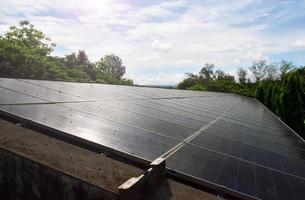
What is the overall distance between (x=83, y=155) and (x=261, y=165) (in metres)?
2.86

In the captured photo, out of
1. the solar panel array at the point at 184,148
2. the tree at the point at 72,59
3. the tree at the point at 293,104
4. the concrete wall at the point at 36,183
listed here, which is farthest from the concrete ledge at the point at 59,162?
the tree at the point at 72,59

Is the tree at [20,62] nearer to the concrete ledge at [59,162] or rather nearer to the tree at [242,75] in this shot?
the concrete ledge at [59,162]

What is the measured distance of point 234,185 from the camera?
A: 3.67m

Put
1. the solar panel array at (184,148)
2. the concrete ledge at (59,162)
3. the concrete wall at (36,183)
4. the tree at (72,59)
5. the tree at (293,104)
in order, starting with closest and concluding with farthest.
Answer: the concrete wall at (36,183) → the concrete ledge at (59,162) → the solar panel array at (184,148) → the tree at (293,104) → the tree at (72,59)

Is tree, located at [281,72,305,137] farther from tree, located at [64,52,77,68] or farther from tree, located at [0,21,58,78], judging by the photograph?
tree, located at [64,52,77,68]

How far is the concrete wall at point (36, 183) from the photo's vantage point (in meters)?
3.06

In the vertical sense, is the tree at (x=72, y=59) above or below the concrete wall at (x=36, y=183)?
above

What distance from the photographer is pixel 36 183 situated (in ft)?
10.9

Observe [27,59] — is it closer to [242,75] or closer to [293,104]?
[293,104]

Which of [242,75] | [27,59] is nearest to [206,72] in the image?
[242,75]

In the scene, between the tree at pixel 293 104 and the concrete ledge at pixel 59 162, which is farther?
the tree at pixel 293 104

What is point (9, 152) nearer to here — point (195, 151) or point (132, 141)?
point (132, 141)

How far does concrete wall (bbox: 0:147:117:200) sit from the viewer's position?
3.06 m

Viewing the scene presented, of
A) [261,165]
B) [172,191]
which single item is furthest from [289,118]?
[172,191]
